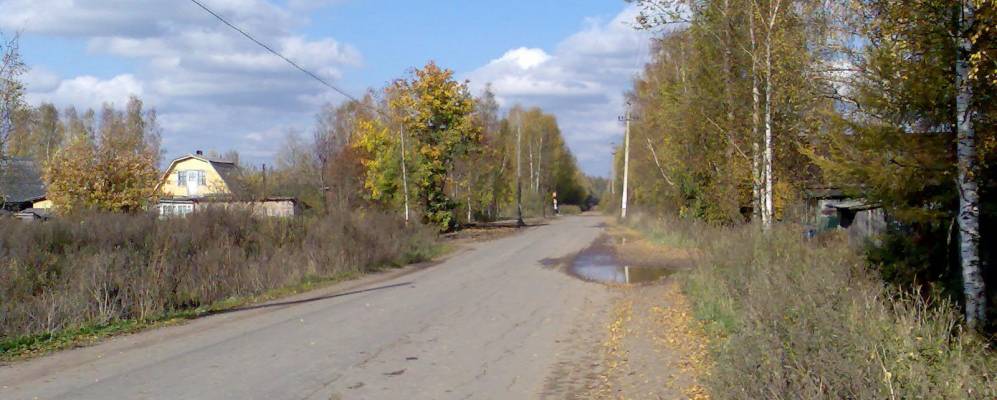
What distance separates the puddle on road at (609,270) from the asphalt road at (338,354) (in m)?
4.52

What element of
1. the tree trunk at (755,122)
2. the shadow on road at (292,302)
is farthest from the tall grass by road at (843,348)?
the tree trunk at (755,122)

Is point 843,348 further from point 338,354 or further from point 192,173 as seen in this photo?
point 192,173

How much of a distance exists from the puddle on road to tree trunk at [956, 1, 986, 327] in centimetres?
1308

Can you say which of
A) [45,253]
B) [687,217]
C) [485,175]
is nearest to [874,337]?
[45,253]

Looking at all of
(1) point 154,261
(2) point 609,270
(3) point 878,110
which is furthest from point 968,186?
(2) point 609,270

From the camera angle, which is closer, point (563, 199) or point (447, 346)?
point (447, 346)

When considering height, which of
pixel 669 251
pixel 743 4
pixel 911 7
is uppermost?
pixel 743 4

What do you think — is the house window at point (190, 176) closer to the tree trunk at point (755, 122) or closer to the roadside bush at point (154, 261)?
the roadside bush at point (154, 261)

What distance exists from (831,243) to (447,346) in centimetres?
775

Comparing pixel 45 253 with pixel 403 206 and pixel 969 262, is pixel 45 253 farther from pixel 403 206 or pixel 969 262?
pixel 403 206

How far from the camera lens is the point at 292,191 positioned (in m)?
48.1

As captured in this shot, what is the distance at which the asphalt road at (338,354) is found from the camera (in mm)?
8375

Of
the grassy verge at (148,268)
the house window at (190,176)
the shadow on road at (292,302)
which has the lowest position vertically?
the shadow on road at (292,302)

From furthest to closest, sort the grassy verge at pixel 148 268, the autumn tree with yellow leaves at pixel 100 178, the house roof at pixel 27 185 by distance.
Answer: the house roof at pixel 27 185, the autumn tree with yellow leaves at pixel 100 178, the grassy verge at pixel 148 268
